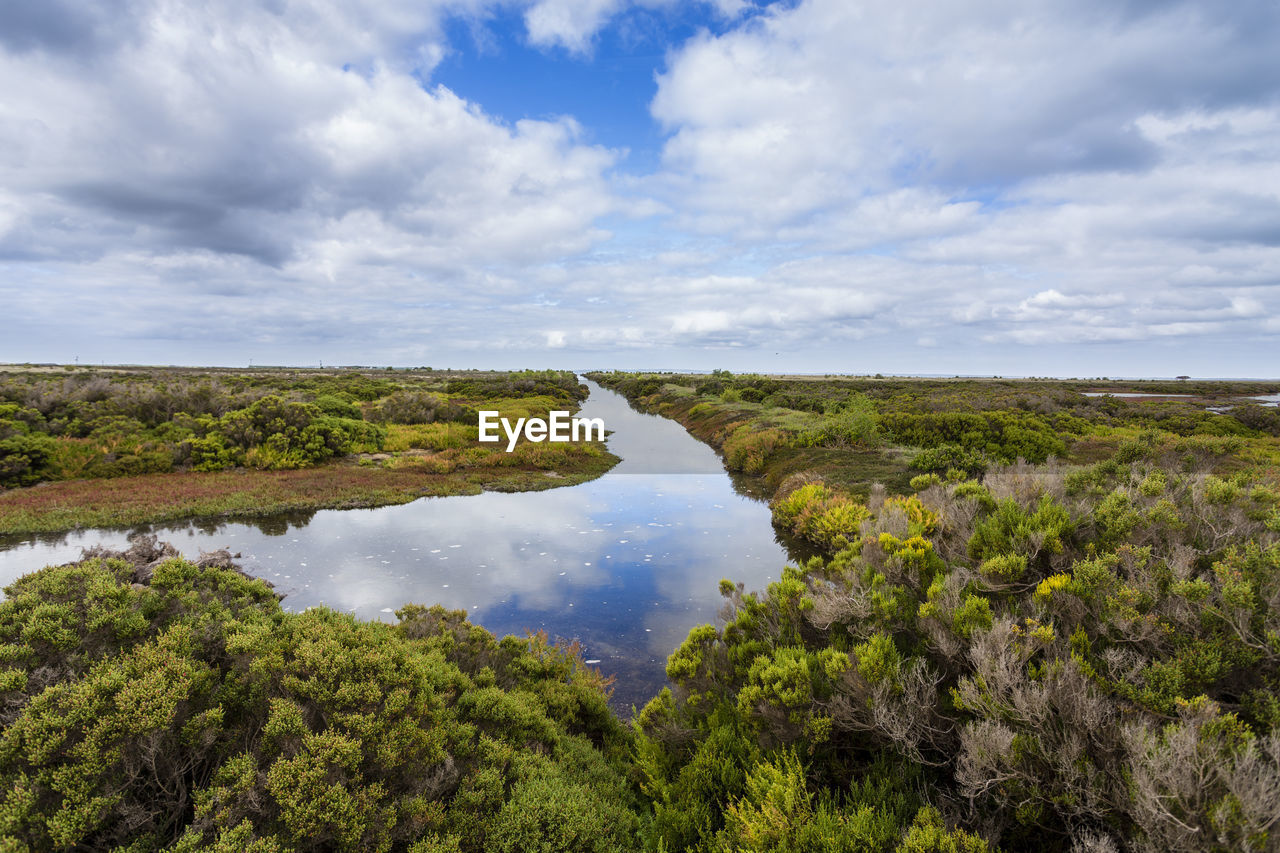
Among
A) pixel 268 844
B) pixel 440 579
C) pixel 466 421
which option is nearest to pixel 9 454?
pixel 440 579

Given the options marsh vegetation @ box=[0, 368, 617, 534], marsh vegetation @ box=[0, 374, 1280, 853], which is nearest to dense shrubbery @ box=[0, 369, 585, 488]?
marsh vegetation @ box=[0, 368, 617, 534]

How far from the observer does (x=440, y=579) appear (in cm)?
1305

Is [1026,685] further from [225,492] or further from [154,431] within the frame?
[154,431]

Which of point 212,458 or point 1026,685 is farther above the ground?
point 1026,685

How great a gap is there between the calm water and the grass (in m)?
1.21

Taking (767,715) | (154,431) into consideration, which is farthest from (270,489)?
(767,715)

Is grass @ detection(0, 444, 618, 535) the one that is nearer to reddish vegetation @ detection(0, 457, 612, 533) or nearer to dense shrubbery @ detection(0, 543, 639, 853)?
reddish vegetation @ detection(0, 457, 612, 533)

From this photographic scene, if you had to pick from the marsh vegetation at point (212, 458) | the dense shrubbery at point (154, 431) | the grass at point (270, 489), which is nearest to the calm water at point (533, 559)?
the grass at point (270, 489)

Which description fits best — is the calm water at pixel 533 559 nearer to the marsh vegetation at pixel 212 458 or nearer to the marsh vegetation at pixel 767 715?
the marsh vegetation at pixel 212 458

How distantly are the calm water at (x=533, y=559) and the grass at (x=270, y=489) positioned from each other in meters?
1.21

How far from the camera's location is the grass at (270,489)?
16.6 m

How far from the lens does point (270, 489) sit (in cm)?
2042

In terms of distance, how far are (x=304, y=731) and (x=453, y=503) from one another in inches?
701

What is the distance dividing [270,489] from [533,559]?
13.2m
